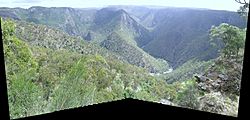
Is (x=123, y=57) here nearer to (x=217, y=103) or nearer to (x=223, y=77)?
(x=223, y=77)

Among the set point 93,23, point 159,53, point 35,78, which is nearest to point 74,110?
point 35,78

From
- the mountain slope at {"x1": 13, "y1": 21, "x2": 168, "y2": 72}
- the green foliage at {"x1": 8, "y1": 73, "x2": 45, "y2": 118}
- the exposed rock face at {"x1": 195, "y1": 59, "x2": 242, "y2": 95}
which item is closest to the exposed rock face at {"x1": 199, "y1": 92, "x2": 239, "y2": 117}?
the exposed rock face at {"x1": 195, "y1": 59, "x2": 242, "y2": 95}

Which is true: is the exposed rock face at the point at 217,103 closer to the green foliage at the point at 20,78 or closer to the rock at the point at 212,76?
the rock at the point at 212,76

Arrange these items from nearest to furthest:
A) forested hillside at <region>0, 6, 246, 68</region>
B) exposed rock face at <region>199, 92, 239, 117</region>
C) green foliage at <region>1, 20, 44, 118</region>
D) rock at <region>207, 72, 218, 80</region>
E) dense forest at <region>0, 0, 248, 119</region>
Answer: exposed rock face at <region>199, 92, 239, 117</region> → rock at <region>207, 72, 218, 80</region> → dense forest at <region>0, 0, 248, 119</region> → green foliage at <region>1, 20, 44, 118</region> → forested hillside at <region>0, 6, 246, 68</region>

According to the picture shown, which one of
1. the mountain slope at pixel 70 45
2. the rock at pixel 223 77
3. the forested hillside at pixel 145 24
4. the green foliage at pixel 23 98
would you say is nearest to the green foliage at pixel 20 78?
the green foliage at pixel 23 98

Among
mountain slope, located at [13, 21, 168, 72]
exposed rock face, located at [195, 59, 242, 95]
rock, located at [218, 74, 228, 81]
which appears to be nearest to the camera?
exposed rock face, located at [195, 59, 242, 95]

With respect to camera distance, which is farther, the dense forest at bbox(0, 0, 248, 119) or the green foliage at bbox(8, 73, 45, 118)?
the green foliage at bbox(8, 73, 45, 118)

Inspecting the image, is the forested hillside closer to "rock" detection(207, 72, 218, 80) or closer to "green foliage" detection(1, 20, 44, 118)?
"green foliage" detection(1, 20, 44, 118)

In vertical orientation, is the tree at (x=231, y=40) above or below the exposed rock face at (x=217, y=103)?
above
